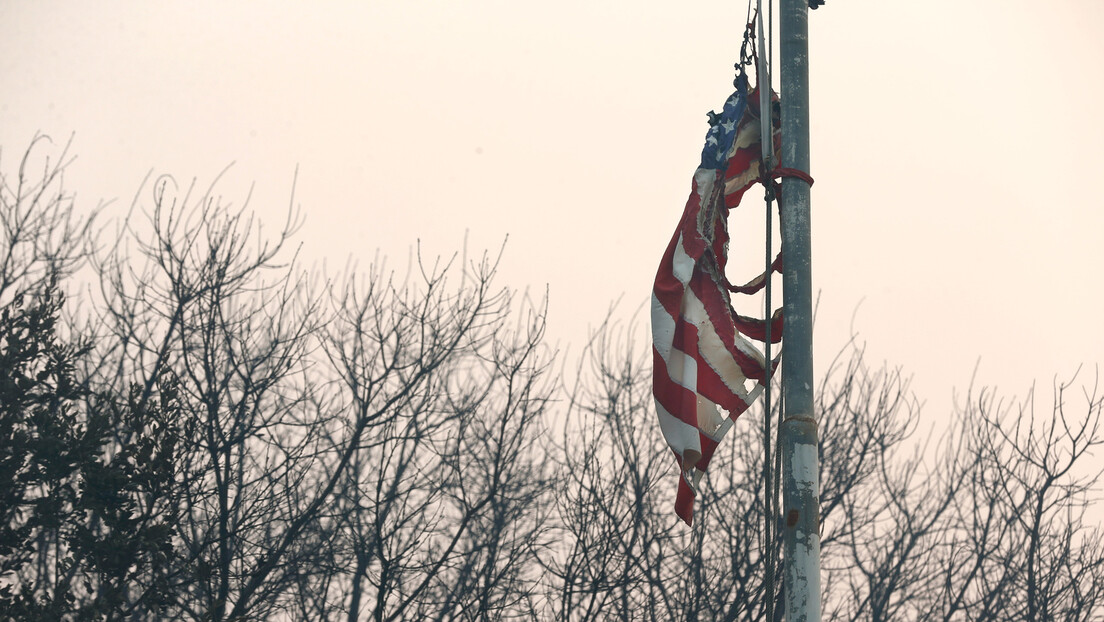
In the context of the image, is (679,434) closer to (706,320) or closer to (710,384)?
(710,384)

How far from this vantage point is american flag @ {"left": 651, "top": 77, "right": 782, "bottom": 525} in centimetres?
621

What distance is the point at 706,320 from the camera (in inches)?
251

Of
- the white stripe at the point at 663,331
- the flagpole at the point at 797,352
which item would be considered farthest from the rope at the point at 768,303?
the white stripe at the point at 663,331

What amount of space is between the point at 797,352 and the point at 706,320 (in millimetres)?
1406

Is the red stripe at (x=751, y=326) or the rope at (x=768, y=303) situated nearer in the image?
the rope at (x=768, y=303)

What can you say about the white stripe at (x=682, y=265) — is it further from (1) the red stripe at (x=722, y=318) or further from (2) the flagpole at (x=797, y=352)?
(2) the flagpole at (x=797, y=352)

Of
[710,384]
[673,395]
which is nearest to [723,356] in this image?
[710,384]

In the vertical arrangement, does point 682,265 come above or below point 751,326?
above

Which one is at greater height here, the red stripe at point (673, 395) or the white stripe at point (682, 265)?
the white stripe at point (682, 265)

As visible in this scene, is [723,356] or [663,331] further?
[663,331]

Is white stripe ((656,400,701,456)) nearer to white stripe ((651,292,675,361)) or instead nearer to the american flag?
the american flag

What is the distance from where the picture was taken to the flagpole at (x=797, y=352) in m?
4.69

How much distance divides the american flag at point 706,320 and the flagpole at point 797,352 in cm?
→ 92

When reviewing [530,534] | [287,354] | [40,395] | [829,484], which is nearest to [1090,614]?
[829,484]
